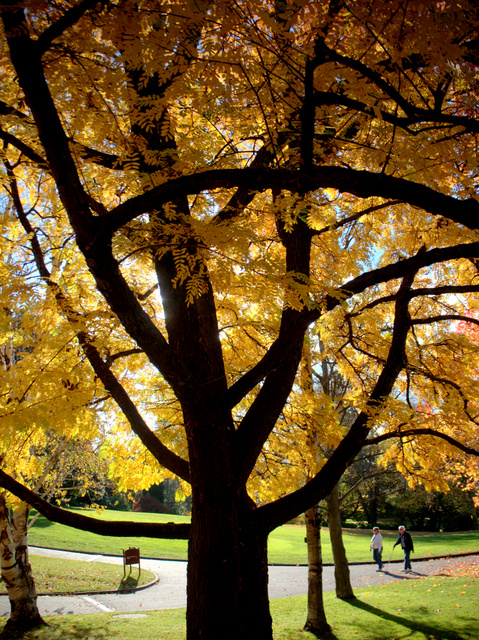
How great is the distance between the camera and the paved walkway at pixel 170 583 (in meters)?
11.0

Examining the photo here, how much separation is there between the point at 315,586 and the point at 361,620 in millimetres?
1377

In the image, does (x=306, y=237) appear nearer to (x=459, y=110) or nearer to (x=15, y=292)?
(x=459, y=110)

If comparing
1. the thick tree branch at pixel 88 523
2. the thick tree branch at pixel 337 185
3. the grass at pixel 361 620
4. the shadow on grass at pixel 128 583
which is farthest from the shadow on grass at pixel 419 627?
the thick tree branch at pixel 337 185

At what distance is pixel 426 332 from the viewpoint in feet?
27.5

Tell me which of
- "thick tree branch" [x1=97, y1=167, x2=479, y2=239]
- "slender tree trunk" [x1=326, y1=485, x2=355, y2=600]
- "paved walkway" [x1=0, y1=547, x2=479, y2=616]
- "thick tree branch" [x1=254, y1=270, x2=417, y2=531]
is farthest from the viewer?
"paved walkway" [x1=0, y1=547, x2=479, y2=616]

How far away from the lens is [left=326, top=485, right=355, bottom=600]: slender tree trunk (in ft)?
34.4

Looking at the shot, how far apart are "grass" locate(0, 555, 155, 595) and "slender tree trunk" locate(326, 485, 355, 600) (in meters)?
6.78

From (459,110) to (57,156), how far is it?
4106 mm

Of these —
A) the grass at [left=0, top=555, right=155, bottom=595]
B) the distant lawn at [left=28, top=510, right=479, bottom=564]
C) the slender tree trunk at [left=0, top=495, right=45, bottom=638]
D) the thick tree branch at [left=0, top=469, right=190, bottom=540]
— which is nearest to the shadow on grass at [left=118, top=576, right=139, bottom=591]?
the grass at [left=0, top=555, right=155, bottom=595]

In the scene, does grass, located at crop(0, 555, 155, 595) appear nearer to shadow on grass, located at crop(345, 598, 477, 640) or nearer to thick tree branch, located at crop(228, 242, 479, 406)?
shadow on grass, located at crop(345, 598, 477, 640)

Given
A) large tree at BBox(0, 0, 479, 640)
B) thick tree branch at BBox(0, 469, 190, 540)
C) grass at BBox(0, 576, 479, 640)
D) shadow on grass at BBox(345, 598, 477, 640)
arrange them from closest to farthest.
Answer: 1. large tree at BBox(0, 0, 479, 640)
2. thick tree branch at BBox(0, 469, 190, 540)
3. shadow on grass at BBox(345, 598, 477, 640)
4. grass at BBox(0, 576, 479, 640)

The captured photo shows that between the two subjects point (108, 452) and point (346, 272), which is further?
point (346, 272)

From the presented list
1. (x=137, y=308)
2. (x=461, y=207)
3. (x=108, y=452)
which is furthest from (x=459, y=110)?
(x=108, y=452)

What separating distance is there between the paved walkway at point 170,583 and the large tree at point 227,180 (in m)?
8.40
